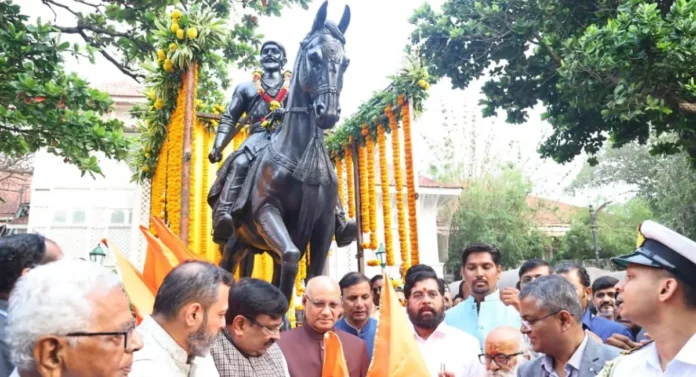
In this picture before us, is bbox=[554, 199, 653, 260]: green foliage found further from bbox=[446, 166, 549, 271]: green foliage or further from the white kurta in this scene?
the white kurta

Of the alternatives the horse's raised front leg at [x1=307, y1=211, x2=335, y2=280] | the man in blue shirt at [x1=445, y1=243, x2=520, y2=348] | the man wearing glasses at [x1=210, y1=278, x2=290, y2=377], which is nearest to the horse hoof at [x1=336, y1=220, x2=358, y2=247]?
the horse's raised front leg at [x1=307, y1=211, x2=335, y2=280]

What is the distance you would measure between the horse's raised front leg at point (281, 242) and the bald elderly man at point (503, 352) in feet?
6.53

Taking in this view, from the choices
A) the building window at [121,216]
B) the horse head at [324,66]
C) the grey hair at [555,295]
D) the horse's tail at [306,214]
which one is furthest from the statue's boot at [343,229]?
the building window at [121,216]

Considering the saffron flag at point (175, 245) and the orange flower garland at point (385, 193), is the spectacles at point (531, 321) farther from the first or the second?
the orange flower garland at point (385, 193)

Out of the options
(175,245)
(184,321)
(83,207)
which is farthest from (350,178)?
(83,207)

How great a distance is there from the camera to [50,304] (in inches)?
70.7

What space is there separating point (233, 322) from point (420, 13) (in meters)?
12.4

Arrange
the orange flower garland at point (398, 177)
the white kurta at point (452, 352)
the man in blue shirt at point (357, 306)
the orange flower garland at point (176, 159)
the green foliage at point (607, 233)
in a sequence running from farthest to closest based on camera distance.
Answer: the green foliage at point (607, 233) → the orange flower garland at point (398, 177) → the orange flower garland at point (176, 159) → the man in blue shirt at point (357, 306) → the white kurta at point (452, 352)

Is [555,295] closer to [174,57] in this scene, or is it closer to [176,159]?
[174,57]

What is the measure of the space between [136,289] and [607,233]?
1254 inches

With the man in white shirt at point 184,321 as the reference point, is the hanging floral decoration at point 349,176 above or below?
above

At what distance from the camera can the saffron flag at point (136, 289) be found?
4180mm

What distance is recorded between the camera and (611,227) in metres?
33.2

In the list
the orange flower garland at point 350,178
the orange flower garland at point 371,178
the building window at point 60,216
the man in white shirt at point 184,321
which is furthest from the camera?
the building window at point 60,216
